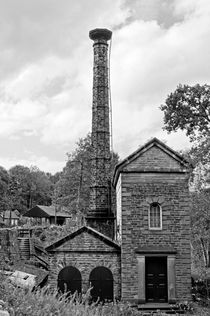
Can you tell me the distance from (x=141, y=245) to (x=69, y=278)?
3780mm

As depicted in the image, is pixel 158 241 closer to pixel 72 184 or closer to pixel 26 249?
pixel 26 249

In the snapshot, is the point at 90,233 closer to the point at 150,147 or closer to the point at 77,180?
the point at 150,147

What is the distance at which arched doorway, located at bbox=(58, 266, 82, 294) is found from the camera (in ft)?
65.6

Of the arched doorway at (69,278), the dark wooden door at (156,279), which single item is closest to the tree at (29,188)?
the arched doorway at (69,278)

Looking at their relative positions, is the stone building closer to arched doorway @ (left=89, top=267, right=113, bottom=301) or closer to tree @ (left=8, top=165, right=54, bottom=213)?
arched doorway @ (left=89, top=267, right=113, bottom=301)

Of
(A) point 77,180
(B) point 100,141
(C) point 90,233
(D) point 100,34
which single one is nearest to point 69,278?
(C) point 90,233

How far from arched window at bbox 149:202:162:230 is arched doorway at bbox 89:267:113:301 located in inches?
123

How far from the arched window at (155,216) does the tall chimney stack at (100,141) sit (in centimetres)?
552

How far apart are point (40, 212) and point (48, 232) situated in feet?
48.0

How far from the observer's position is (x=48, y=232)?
3688 centimetres

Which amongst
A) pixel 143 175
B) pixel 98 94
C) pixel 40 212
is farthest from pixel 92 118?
pixel 40 212

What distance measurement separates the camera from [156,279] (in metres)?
20.1

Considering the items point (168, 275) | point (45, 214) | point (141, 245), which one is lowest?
point (168, 275)

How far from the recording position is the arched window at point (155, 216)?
20.5 m
